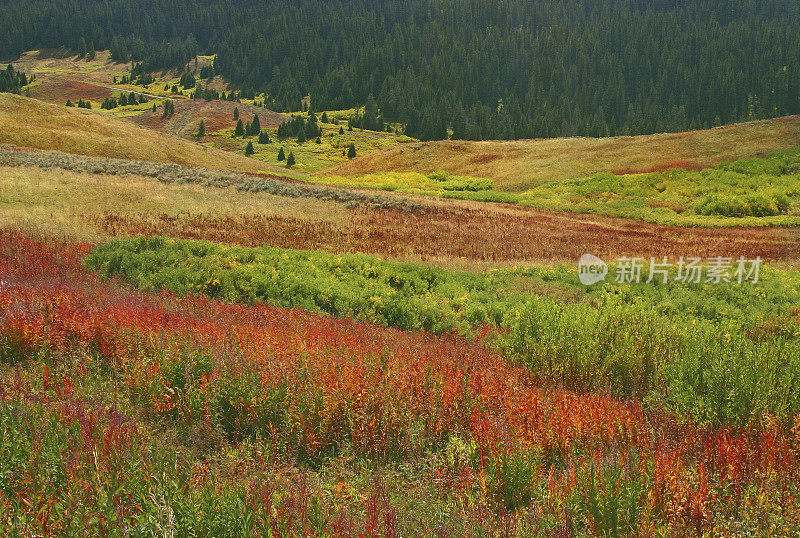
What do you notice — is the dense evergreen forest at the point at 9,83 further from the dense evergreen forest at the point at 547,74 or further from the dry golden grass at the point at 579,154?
the dry golden grass at the point at 579,154

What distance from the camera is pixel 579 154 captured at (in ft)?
192

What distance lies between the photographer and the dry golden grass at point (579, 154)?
161 ft

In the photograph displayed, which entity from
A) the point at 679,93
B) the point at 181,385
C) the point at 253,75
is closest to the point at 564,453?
the point at 181,385

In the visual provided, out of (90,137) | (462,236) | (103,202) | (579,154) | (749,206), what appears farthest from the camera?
(579,154)

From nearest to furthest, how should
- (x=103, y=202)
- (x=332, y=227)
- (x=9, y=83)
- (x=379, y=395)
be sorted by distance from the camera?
(x=379, y=395) < (x=103, y=202) < (x=332, y=227) < (x=9, y=83)

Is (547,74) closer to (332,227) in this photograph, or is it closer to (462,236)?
(462,236)

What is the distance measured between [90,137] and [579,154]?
55.3m

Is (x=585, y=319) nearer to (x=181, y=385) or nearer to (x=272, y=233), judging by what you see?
(x=181, y=385)

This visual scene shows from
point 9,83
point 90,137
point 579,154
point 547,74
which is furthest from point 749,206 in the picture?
point 9,83

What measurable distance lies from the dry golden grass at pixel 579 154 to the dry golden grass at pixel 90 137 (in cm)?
1960

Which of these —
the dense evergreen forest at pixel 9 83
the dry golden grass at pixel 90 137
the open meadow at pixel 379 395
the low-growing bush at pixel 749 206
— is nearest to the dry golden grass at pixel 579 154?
the low-growing bush at pixel 749 206

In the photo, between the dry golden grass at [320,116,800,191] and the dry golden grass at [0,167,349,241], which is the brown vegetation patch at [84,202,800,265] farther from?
the dry golden grass at [320,116,800,191]

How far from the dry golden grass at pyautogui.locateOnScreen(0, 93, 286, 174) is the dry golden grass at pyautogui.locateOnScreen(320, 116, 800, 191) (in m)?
19.6

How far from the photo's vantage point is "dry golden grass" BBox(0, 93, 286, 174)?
48.5m
